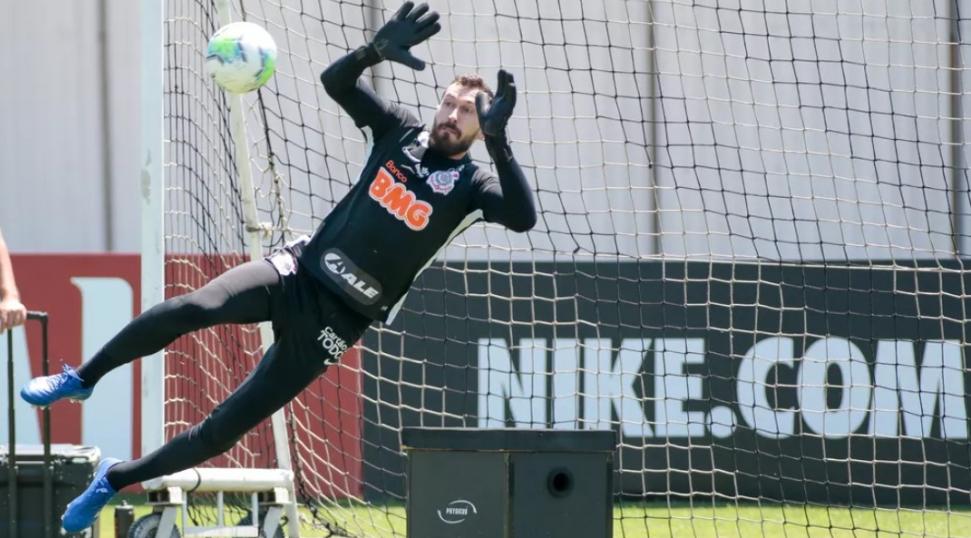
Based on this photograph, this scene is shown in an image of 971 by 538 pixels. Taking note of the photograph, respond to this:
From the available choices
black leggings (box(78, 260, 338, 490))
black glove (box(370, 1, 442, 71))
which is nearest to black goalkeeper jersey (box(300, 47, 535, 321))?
black glove (box(370, 1, 442, 71))

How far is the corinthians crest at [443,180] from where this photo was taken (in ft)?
18.2

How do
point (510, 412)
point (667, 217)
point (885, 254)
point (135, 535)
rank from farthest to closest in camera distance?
point (667, 217) < point (885, 254) < point (510, 412) < point (135, 535)

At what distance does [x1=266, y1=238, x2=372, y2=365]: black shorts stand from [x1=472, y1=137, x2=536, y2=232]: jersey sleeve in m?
0.64

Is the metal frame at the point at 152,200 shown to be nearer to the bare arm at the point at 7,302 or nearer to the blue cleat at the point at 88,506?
the blue cleat at the point at 88,506

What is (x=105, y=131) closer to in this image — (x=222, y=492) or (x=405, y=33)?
(x=222, y=492)

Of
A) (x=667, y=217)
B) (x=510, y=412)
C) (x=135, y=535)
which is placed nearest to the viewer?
(x=135, y=535)

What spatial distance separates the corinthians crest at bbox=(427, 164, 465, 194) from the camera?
5.55m

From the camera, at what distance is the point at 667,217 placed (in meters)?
11.9

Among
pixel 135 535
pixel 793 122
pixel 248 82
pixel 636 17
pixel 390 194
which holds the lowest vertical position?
pixel 135 535

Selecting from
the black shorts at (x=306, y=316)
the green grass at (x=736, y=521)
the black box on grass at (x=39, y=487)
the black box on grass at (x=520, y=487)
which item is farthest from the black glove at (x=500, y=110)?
the green grass at (x=736, y=521)

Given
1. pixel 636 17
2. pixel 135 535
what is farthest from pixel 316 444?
pixel 636 17

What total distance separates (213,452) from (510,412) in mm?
3425

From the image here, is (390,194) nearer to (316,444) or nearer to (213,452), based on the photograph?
(213,452)

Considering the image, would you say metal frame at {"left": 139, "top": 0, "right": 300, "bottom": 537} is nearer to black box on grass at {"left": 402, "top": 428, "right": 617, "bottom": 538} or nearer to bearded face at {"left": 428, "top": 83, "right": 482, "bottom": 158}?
bearded face at {"left": 428, "top": 83, "right": 482, "bottom": 158}
